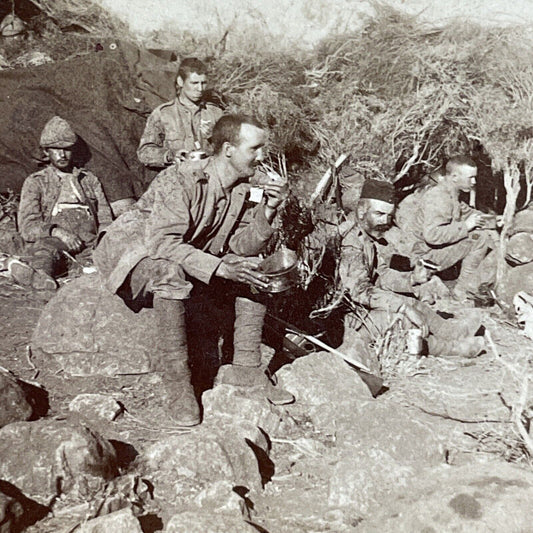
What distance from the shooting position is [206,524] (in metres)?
2.43

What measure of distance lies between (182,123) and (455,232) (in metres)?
3.24

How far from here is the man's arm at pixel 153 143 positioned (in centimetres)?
693

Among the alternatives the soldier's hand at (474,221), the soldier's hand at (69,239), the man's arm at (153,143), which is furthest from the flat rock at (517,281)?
the soldier's hand at (69,239)

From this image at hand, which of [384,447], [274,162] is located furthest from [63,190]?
[384,447]

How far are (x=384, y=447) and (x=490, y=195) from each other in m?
5.44

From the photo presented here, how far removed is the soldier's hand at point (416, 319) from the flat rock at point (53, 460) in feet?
9.46

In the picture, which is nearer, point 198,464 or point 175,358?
point 198,464

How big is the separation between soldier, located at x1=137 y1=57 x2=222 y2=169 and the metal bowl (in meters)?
3.40

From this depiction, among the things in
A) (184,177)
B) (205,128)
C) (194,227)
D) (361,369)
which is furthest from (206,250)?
(205,128)

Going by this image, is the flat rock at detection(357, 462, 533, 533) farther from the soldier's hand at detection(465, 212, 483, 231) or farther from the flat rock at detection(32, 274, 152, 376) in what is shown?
the soldier's hand at detection(465, 212, 483, 231)

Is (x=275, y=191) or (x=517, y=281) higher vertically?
(x=275, y=191)

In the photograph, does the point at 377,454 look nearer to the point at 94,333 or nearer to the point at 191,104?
the point at 94,333

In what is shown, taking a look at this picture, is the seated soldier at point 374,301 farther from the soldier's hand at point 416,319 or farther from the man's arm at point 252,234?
the man's arm at point 252,234

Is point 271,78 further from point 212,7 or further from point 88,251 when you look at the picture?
point 88,251
